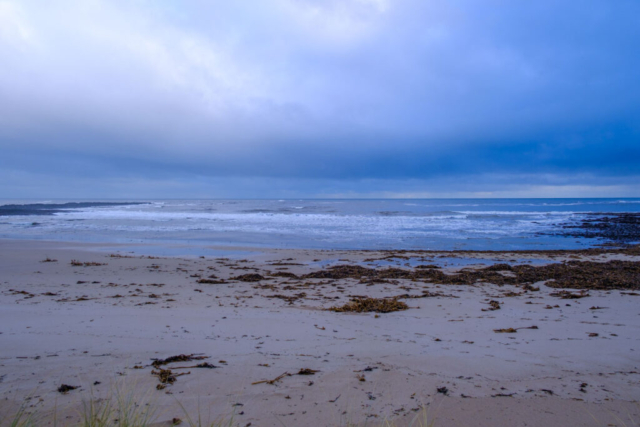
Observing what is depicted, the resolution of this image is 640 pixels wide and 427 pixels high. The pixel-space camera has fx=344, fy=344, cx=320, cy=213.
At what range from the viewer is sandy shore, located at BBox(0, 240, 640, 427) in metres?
3.13

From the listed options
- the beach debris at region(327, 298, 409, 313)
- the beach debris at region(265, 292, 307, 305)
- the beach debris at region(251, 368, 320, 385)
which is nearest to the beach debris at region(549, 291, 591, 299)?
the beach debris at region(327, 298, 409, 313)

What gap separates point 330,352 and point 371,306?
2.19 metres

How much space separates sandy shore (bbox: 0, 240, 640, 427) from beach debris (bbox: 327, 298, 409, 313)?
184 millimetres

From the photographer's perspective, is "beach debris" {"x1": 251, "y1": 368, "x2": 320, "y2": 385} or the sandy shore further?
"beach debris" {"x1": 251, "y1": 368, "x2": 320, "y2": 385}

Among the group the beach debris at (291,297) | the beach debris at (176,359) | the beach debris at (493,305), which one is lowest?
the beach debris at (291,297)

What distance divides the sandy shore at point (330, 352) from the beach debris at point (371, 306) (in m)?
0.18

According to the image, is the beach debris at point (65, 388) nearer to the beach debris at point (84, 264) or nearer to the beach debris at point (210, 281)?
the beach debris at point (210, 281)

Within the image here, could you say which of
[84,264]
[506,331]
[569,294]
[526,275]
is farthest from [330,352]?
[84,264]

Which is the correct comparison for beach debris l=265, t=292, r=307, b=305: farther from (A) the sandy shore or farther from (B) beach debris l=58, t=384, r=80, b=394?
(B) beach debris l=58, t=384, r=80, b=394

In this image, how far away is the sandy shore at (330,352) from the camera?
3.13 metres

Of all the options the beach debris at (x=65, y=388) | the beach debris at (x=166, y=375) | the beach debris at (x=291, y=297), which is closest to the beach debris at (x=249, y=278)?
the beach debris at (x=291, y=297)

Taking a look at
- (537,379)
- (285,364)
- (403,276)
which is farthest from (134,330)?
(403,276)

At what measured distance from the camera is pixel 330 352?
433cm

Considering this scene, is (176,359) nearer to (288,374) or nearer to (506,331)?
(288,374)
